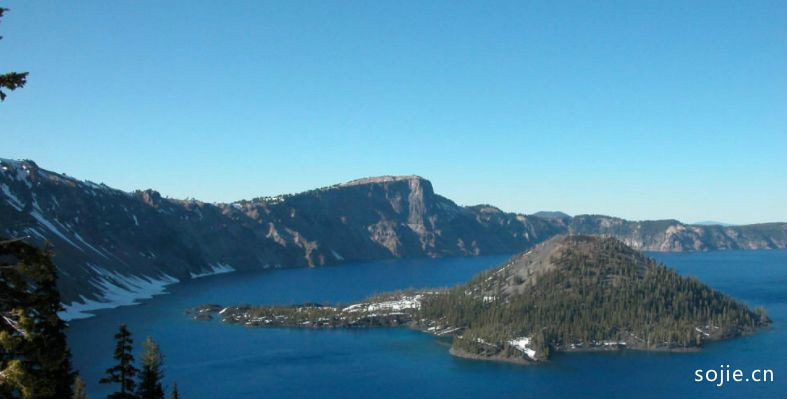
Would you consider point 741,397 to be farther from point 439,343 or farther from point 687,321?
point 439,343

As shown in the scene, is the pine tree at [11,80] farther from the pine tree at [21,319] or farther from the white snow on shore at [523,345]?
the white snow on shore at [523,345]

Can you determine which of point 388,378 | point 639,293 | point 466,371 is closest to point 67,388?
point 388,378

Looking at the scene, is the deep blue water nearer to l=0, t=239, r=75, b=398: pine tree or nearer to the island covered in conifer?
the island covered in conifer

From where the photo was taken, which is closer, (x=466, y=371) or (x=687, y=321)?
(x=466, y=371)

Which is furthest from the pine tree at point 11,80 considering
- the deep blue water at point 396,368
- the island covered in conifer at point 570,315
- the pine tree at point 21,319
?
the island covered in conifer at point 570,315

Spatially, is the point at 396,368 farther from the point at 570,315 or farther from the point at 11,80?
the point at 11,80

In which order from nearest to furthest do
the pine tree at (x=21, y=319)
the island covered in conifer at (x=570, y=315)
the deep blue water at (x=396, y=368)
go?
the pine tree at (x=21, y=319), the deep blue water at (x=396, y=368), the island covered in conifer at (x=570, y=315)
